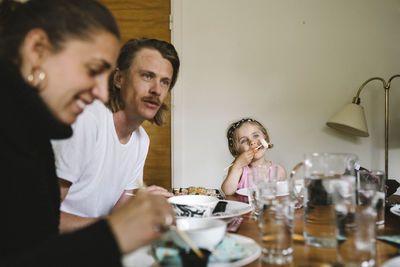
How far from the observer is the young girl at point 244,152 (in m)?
2.10

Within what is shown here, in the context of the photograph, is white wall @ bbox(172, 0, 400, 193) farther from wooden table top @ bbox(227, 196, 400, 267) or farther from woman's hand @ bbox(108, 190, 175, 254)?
woman's hand @ bbox(108, 190, 175, 254)

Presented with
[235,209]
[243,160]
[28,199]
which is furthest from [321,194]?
[243,160]

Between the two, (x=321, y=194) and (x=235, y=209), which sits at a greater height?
(x=321, y=194)

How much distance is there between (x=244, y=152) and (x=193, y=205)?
1092 millimetres

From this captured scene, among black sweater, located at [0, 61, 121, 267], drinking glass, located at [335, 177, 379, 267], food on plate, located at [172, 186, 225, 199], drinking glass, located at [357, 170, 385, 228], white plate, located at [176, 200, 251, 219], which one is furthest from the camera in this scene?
food on plate, located at [172, 186, 225, 199]

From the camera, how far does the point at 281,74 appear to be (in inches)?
112

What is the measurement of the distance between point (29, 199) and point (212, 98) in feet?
7.75

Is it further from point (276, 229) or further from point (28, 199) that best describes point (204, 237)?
point (28, 199)

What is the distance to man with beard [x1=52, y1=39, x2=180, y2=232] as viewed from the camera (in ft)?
4.06

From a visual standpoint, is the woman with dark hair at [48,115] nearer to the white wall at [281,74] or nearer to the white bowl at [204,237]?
the white bowl at [204,237]

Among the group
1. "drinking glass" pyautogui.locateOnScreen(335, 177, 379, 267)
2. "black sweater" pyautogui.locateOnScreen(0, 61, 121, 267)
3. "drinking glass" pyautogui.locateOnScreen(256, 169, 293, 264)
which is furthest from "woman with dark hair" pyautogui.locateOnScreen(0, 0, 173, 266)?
"drinking glass" pyautogui.locateOnScreen(335, 177, 379, 267)

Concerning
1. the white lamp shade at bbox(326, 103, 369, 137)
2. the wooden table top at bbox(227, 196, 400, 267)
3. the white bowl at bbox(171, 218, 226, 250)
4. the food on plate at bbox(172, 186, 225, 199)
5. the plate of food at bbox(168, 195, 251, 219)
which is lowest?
the food on plate at bbox(172, 186, 225, 199)

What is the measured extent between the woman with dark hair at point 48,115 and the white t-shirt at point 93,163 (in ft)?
1.21

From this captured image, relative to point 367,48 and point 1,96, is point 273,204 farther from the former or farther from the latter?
Result: point 367,48
